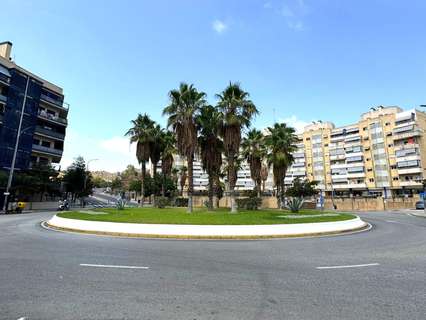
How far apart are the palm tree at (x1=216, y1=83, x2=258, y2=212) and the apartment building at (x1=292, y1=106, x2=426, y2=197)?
65.2 meters

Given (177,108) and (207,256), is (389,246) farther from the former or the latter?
(177,108)

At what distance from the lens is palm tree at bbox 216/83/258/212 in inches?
1040

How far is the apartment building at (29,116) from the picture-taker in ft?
147

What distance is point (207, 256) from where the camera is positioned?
33.2 feet

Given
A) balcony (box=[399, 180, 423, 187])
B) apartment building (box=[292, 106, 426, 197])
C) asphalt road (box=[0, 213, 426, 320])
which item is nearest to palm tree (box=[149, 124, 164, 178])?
asphalt road (box=[0, 213, 426, 320])

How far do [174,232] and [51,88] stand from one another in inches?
2080

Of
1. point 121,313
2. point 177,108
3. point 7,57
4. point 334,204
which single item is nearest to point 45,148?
point 7,57

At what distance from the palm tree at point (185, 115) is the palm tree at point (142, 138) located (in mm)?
15497

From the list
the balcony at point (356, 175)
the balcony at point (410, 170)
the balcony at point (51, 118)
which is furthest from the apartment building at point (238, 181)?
the balcony at point (51, 118)

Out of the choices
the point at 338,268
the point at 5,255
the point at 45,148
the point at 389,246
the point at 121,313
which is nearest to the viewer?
the point at 121,313

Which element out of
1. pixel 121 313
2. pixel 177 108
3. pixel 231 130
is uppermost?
pixel 177 108

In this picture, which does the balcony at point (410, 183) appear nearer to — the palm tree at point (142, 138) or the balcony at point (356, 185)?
the balcony at point (356, 185)

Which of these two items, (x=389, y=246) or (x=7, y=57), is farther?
(x=7, y=57)

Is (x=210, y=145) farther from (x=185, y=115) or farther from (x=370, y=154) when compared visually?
(x=370, y=154)
